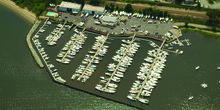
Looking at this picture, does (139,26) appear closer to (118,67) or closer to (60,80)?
(118,67)

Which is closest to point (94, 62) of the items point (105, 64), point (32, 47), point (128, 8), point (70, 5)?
point (105, 64)

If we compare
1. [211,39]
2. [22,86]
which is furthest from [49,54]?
[211,39]

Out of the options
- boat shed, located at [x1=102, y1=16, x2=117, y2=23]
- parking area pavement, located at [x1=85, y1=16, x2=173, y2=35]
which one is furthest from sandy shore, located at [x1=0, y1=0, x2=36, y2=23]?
boat shed, located at [x1=102, y1=16, x2=117, y2=23]

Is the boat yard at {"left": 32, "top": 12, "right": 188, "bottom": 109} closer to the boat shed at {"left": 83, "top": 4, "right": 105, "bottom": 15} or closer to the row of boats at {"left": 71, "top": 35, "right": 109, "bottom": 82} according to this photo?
the row of boats at {"left": 71, "top": 35, "right": 109, "bottom": 82}

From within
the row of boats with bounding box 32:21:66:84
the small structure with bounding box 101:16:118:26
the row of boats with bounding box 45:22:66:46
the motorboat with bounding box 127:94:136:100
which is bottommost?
the motorboat with bounding box 127:94:136:100

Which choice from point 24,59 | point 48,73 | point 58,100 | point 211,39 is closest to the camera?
point 58,100

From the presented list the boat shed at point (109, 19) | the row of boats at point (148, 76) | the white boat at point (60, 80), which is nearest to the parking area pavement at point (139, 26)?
the boat shed at point (109, 19)

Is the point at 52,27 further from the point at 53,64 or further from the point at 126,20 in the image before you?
the point at 126,20

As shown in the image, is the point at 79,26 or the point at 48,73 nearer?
the point at 48,73

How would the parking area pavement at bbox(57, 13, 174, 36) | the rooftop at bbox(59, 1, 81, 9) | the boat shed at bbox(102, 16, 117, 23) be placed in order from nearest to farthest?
1. the parking area pavement at bbox(57, 13, 174, 36)
2. the boat shed at bbox(102, 16, 117, 23)
3. the rooftop at bbox(59, 1, 81, 9)

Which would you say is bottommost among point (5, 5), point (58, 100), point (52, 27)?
point (58, 100)
